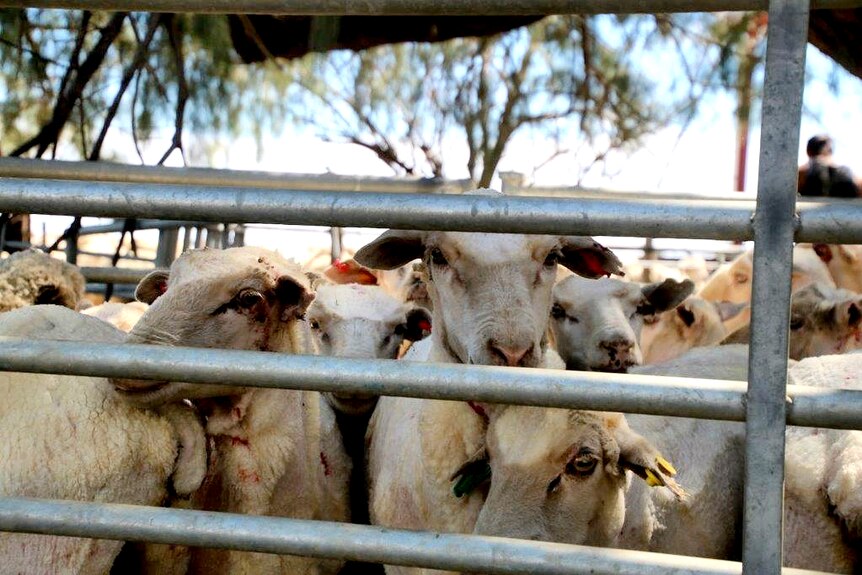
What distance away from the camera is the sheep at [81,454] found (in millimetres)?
2801

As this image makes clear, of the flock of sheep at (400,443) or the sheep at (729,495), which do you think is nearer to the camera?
the flock of sheep at (400,443)

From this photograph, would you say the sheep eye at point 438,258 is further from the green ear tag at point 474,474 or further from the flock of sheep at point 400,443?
the green ear tag at point 474,474

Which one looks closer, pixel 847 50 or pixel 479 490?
pixel 479 490

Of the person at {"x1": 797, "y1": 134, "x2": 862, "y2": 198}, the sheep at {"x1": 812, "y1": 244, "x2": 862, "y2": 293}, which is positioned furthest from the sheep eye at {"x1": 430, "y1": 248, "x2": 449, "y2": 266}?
the person at {"x1": 797, "y1": 134, "x2": 862, "y2": 198}

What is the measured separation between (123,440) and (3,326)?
0.57 m

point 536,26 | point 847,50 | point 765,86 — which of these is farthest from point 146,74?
point 765,86

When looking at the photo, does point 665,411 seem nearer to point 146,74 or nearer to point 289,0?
point 289,0

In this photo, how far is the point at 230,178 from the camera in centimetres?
396

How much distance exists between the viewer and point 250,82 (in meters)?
8.53

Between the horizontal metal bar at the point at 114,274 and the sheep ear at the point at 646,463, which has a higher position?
the horizontal metal bar at the point at 114,274

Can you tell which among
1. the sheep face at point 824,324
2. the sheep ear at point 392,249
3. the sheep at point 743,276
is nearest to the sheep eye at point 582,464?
the sheep ear at point 392,249

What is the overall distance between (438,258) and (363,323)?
1.55 meters

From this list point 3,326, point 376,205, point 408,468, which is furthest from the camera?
point 408,468

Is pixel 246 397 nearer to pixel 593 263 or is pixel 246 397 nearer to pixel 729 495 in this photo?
pixel 593 263
